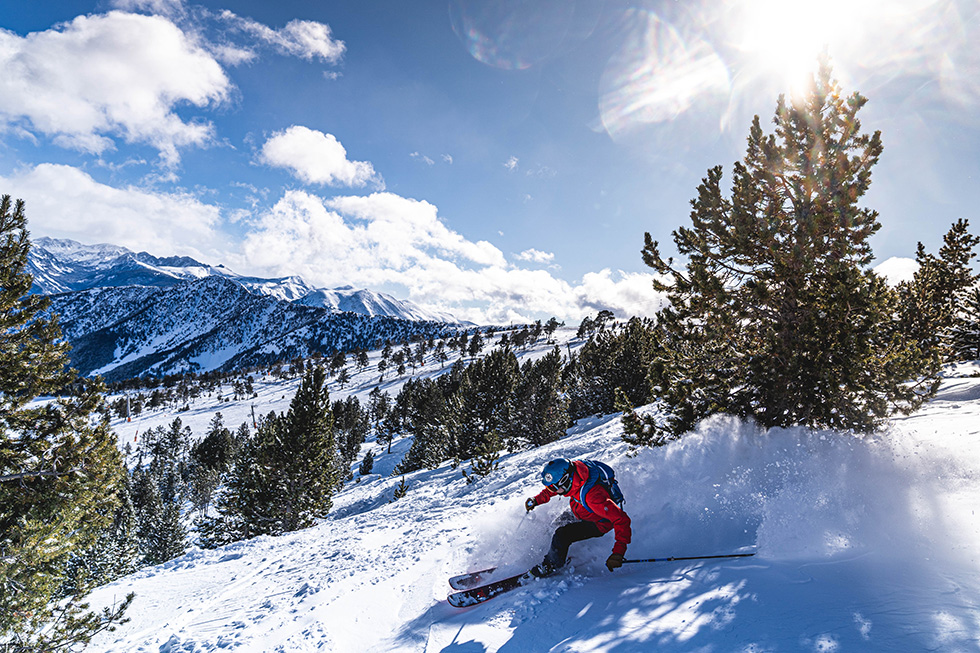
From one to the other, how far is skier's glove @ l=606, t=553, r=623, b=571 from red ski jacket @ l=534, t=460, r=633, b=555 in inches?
2.6

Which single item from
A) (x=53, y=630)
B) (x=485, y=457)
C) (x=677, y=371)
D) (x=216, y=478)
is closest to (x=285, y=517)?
(x=485, y=457)

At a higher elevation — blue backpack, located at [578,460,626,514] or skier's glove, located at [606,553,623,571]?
blue backpack, located at [578,460,626,514]

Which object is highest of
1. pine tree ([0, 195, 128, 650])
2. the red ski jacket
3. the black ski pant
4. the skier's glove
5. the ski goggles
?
pine tree ([0, 195, 128, 650])

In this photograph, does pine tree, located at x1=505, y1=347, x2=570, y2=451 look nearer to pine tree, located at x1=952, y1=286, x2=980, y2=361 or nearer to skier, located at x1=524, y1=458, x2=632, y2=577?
pine tree, located at x1=952, y1=286, x2=980, y2=361

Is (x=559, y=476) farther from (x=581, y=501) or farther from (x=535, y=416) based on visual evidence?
(x=535, y=416)

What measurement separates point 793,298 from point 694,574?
6.58 m

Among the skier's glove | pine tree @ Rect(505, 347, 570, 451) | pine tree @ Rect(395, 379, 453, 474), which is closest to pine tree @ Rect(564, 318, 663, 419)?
pine tree @ Rect(505, 347, 570, 451)

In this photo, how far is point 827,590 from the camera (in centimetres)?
464

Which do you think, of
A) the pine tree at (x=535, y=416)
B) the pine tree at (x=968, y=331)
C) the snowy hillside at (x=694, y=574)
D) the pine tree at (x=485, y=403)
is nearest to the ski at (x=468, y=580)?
the snowy hillside at (x=694, y=574)

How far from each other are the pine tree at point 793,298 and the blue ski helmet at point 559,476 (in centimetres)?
503

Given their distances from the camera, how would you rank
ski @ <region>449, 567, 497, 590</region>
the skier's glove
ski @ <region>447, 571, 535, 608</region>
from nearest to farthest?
the skier's glove, ski @ <region>447, 571, 535, 608</region>, ski @ <region>449, 567, 497, 590</region>

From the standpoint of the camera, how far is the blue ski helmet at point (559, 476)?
6.50m

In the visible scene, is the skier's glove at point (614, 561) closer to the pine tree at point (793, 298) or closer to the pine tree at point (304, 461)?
the pine tree at point (793, 298)

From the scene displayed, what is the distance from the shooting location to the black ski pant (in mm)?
6402
